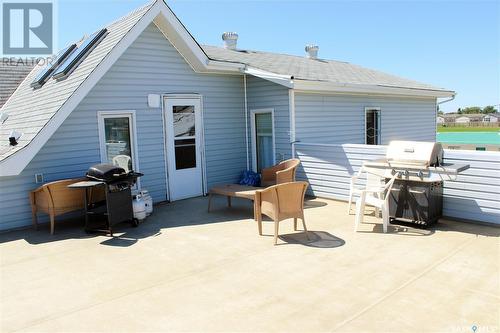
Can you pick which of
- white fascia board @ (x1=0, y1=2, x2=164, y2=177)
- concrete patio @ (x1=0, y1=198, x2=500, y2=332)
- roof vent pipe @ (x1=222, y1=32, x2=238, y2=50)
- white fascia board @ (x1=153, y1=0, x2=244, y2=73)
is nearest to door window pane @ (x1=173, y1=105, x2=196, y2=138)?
white fascia board @ (x1=153, y1=0, x2=244, y2=73)

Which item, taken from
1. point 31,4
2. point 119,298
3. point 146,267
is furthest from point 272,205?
point 31,4

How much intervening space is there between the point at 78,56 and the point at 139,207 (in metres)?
3.52

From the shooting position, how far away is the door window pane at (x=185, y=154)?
8.87m

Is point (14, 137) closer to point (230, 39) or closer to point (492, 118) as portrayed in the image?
point (230, 39)

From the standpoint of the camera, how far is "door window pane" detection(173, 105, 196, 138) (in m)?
8.79

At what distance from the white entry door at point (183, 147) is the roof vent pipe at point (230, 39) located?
15.2ft

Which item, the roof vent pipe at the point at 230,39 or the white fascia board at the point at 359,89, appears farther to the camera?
the roof vent pipe at the point at 230,39

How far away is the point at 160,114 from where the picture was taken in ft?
27.9

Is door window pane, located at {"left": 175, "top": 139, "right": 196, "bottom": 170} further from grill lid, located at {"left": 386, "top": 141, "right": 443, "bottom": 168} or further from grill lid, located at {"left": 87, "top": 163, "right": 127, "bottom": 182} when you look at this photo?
grill lid, located at {"left": 386, "top": 141, "right": 443, "bottom": 168}

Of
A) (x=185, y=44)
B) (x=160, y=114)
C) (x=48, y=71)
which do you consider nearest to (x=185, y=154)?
(x=160, y=114)

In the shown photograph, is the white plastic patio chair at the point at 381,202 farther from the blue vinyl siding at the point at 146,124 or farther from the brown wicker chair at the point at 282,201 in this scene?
the blue vinyl siding at the point at 146,124

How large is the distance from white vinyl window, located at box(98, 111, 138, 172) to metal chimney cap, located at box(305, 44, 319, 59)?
8.94 meters

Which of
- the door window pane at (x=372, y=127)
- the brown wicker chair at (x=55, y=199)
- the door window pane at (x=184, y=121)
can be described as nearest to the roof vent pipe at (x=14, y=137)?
the brown wicker chair at (x=55, y=199)

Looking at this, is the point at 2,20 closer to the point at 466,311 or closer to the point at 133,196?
the point at 133,196
